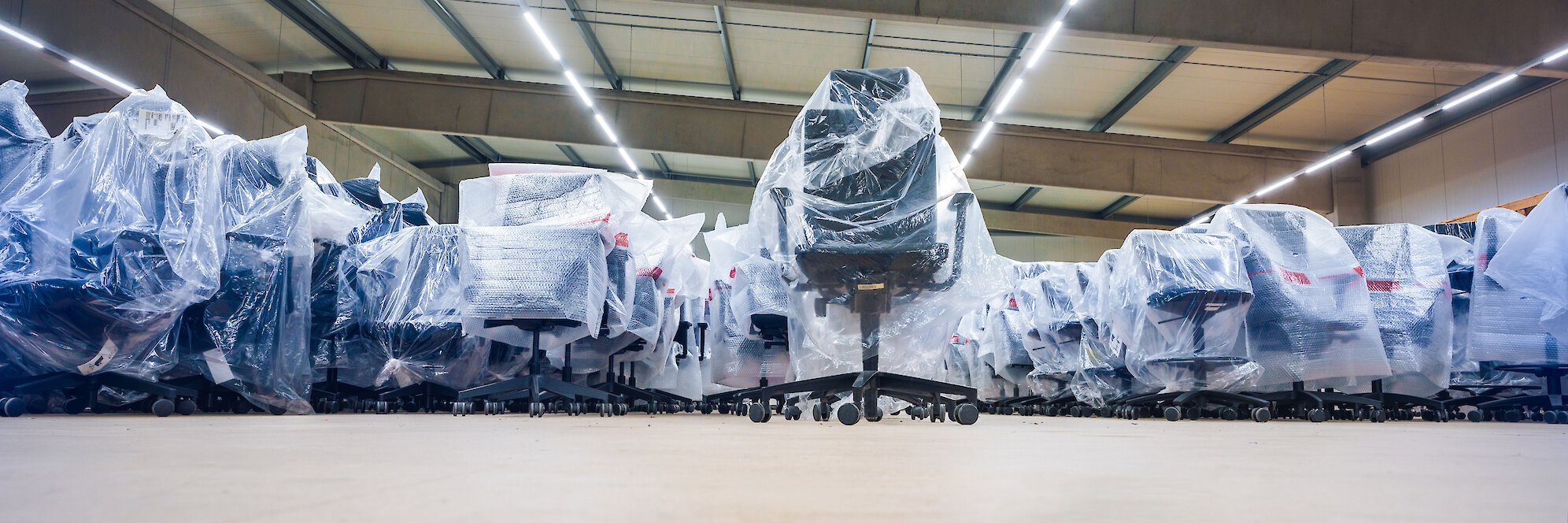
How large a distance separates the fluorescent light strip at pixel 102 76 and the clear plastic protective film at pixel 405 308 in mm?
4853

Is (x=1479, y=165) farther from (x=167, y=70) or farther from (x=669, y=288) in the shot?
(x=167, y=70)

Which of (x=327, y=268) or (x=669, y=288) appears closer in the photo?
(x=327, y=268)

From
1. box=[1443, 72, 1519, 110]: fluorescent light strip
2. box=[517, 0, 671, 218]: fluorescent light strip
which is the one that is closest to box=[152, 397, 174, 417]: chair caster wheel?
box=[517, 0, 671, 218]: fluorescent light strip

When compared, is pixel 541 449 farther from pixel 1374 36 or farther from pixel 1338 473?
pixel 1374 36

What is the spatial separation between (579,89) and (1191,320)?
6.94 metres

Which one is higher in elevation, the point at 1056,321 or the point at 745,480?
the point at 1056,321

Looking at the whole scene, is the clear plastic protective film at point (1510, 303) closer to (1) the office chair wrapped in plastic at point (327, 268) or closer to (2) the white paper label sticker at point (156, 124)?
(1) the office chair wrapped in plastic at point (327, 268)

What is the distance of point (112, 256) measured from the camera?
110 inches

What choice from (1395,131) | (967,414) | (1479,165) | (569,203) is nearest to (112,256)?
(569,203)

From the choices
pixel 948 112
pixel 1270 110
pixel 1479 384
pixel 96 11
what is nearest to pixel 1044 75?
pixel 948 112

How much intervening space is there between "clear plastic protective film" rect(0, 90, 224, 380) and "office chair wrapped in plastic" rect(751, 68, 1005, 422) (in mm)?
1885

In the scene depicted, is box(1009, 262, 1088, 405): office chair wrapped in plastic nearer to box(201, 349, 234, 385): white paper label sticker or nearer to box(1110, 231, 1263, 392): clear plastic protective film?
box(1110, 231, 1263, 392): clear plastic protective film

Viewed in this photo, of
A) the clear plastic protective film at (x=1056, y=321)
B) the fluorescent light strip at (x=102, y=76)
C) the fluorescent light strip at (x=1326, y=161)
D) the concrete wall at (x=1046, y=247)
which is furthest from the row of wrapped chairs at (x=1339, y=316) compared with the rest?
the concrete wall at (x=1046, y=247)

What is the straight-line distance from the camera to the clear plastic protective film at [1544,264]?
132 inches
